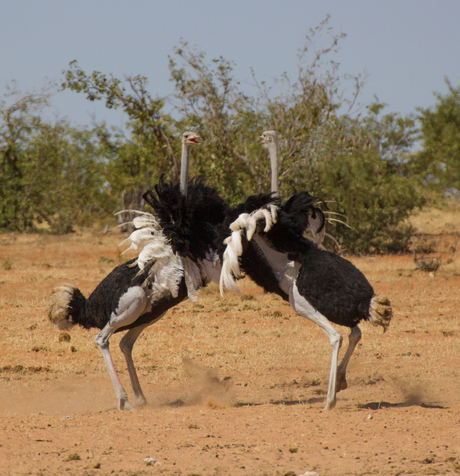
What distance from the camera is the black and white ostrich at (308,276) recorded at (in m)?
4.84

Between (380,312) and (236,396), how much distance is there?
1.68 meters

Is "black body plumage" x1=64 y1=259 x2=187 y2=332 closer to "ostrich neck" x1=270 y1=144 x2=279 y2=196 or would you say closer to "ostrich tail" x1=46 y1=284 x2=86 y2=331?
"ostrich tail" x1=46 y1=284 x2=86 y2=331

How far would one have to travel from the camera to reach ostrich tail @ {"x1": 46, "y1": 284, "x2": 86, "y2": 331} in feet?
18.1

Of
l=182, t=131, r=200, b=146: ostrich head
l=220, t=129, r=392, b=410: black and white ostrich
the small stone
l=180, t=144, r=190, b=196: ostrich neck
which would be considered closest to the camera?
the small stone

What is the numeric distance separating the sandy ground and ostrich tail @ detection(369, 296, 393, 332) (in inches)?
25.2

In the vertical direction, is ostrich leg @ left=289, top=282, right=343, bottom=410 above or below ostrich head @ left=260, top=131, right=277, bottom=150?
below

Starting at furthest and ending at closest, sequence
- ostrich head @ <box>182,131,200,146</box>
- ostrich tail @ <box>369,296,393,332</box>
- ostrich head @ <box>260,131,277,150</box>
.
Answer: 1. ostrich head @ <box>260,131,277,150</box>
2. ostrich head @ <box>182,131,200,146</box>
3. ostrich tail @ <box>369,296,393,332</box>

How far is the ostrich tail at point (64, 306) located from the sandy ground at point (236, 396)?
27.9 inches

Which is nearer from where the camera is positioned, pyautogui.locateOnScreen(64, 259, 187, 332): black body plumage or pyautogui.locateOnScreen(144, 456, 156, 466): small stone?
pyautogui.locateOnScreen(144, 456, 156, 466): small stone

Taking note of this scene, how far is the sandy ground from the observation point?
387cm

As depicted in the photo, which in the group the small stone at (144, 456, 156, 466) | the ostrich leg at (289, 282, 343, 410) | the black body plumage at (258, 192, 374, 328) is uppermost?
the black body plumage at (258, 192, 374, 328)

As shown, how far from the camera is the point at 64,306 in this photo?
550 centimetres

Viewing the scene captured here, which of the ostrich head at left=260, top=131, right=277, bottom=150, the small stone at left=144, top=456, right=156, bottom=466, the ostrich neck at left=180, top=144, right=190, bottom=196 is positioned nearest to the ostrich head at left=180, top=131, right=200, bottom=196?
the ostrich neck at left=180, top=144, right=190, bottom=196

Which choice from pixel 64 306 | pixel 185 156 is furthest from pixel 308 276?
pixel 64 306
